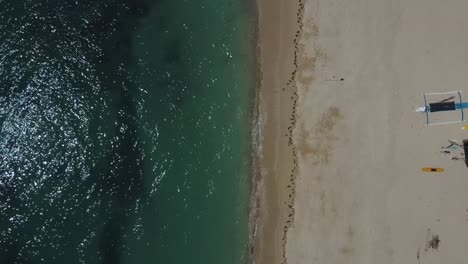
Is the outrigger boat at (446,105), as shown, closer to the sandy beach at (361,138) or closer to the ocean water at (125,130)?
the sandy beach at (361,138)

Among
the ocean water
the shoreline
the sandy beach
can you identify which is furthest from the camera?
the ocean water

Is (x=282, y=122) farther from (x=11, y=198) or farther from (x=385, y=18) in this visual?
(x=11, y=198)

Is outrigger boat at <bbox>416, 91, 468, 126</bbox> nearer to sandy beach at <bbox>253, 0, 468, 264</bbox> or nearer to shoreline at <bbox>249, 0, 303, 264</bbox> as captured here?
sandy beach at <bbox>253, 0, 468, 264</bbox>

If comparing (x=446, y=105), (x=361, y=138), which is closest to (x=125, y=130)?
(x=361, y=138)

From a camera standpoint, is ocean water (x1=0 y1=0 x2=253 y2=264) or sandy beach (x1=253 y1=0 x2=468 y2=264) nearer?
sandy beach (x1=253 y1=0 x2=468 y2=264)

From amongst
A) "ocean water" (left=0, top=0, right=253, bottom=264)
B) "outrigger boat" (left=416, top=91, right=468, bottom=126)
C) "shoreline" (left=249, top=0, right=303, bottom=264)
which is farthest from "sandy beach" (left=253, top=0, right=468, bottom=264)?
"ocean water" (left=0, top=0, right=253, bottom=264)

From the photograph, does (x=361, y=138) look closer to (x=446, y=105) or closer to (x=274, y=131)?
(x=274, y=131)
